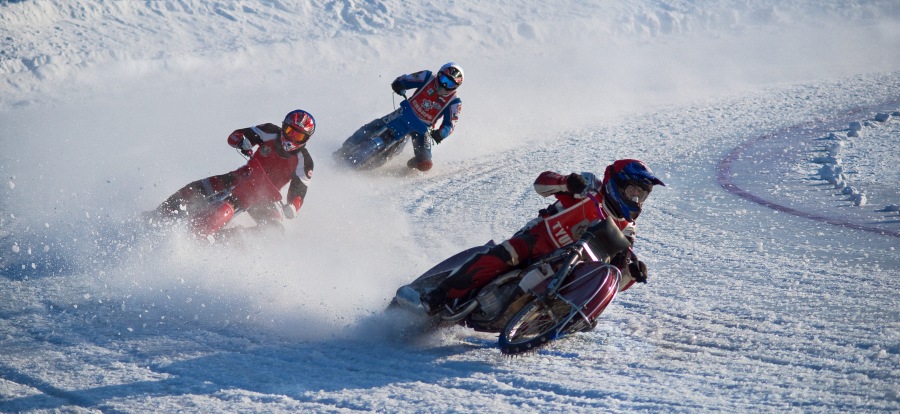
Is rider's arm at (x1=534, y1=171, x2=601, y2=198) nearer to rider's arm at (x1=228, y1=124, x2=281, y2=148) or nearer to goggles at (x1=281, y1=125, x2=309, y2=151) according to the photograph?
goggles at (x1=281, y1=125, x2=309, y2=151)

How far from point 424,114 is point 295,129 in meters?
4.09

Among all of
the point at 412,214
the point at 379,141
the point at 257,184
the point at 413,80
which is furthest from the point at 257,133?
the point at 413,80

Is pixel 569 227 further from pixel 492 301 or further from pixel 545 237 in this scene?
pixel 492 301

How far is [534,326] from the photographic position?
6.50 meters

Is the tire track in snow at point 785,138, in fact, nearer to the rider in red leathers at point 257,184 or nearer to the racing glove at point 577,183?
the racing glove at point 577,183

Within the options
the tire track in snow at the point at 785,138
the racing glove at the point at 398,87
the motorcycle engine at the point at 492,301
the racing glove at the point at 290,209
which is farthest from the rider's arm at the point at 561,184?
the racing glove at the point at 398,87

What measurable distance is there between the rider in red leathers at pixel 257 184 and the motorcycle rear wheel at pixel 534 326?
4187 millimetres

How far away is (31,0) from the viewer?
1744 cm

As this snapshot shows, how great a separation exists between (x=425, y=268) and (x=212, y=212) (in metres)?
2.52

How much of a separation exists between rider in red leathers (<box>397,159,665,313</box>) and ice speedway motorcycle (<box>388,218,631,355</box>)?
0.09m

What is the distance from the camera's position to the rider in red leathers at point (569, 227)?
266 inches

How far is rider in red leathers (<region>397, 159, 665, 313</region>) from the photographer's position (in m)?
6.75

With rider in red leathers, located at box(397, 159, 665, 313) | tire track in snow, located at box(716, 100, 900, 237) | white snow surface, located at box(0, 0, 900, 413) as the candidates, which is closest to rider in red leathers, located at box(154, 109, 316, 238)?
white snow surface, located at box(0, 0, 900, 413)

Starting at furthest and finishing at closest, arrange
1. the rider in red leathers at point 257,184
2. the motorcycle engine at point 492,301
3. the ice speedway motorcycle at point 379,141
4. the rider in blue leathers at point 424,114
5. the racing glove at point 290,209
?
the rider in blue leathers at point 424,114
the ice speedway motorcycle at point 379,141
the racing glove at point 290,209
the rider in red leathers at point 257,184
the motorcycle engine at point 492,301
